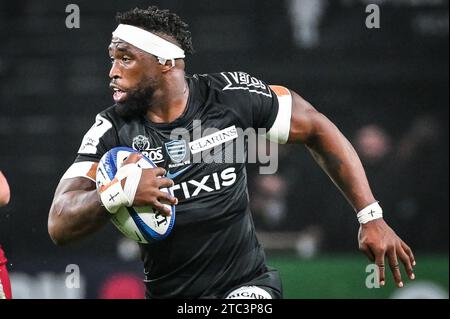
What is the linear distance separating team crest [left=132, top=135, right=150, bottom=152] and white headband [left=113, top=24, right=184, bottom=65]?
37 centimetres

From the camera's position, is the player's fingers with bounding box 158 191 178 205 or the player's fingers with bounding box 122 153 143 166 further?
the player's fingers with bounding box 122 153 143 166

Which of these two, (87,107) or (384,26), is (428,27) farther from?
(87,107)

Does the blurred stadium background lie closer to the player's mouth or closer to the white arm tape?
the white arm tape

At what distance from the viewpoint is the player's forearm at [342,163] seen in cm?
418

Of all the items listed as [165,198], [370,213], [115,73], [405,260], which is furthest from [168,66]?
[405,260]

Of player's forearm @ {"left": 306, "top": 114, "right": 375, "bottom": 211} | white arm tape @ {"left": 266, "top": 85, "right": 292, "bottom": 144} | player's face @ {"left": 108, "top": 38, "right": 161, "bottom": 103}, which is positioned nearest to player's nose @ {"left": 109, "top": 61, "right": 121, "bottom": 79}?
player's face @ {"left": 108, "top": 38, "right": 161, "bottom": 103}

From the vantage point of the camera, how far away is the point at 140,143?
13.2 ft

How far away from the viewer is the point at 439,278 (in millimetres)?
6406

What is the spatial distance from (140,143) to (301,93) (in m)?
2.99

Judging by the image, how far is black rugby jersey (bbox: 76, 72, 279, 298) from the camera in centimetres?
402

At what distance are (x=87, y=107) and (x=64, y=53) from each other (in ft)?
1.51

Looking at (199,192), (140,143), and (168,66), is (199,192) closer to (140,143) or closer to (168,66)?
(140,143)

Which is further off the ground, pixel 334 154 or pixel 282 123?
pixel 282 123
